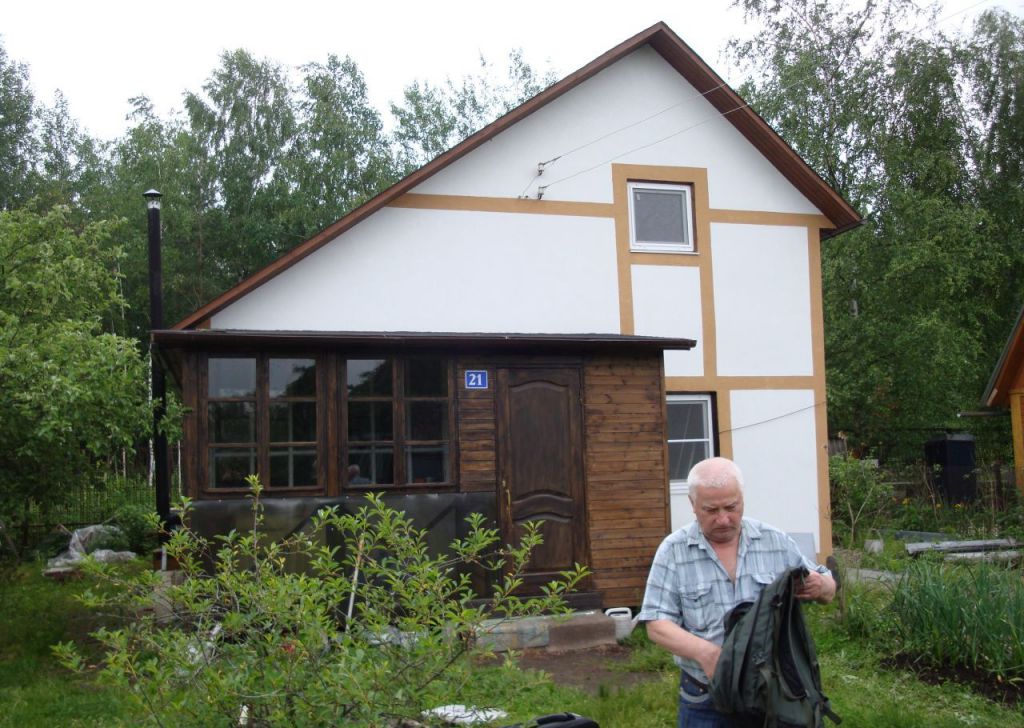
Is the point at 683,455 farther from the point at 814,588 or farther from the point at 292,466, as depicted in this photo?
the point at 814,588

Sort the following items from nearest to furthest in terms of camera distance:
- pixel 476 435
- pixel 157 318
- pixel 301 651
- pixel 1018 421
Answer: pixel 301 651 < pixel 476 435 < pixel 157 318 < pixel 1018 421

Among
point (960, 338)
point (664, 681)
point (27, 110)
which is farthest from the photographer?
point (27, 110)

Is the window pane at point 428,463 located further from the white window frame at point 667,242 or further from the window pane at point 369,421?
the white window frame at point 667,242

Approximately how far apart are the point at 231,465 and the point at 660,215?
6.07 metres

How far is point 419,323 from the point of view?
11.1 m

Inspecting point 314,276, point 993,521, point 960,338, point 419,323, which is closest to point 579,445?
point 419,323

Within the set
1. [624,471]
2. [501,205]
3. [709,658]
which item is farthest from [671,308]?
[709,658]

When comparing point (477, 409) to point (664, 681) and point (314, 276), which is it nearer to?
point (314, 276)

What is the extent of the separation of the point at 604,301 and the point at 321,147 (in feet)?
65.4

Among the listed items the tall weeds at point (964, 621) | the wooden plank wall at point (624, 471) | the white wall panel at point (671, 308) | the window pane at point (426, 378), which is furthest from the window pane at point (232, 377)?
the tall weeds at point (964, 621)

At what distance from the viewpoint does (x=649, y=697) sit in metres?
6.79

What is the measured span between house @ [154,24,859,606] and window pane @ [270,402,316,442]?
0.8 inches

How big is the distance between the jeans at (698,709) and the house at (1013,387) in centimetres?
1640

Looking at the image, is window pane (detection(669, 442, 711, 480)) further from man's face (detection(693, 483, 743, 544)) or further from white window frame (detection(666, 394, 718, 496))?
man's face (detection(693, 483, 743, 544))
